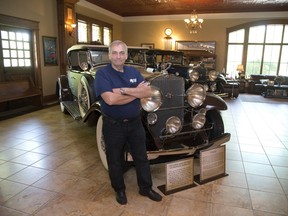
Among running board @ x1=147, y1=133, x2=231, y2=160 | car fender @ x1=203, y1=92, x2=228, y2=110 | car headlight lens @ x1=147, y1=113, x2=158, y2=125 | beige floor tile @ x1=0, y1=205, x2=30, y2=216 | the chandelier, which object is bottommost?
beige floor tile @ x1=0, y1=205, x2=30, y2=216

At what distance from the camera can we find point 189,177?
8.67 feet

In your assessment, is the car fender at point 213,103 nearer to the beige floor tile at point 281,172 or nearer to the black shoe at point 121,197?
the beige floor tile at point 281,172

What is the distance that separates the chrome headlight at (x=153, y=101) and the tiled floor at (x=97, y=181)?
3.08ft

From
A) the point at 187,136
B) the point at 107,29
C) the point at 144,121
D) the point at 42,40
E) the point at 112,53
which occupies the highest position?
the point at 107,29

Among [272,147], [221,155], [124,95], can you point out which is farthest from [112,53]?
[272,147]

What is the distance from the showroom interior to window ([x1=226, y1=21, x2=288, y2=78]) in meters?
0.05

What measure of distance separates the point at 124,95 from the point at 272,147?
3.12 meters

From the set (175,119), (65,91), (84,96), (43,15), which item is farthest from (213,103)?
(43,15)

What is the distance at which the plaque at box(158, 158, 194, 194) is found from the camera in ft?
8.17

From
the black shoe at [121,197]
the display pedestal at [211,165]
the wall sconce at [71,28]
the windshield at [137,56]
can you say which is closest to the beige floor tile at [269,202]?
the display pedestal at [211,165]

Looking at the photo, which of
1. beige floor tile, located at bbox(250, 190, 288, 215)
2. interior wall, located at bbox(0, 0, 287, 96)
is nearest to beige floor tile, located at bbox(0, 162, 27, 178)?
beige floor tile, located at bbox(250, 190, 288, 215)

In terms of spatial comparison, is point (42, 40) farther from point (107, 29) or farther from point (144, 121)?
point (144, 121)

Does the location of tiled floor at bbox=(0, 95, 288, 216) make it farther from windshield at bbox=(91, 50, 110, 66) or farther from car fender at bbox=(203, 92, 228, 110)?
windshield at bbox=(91, 50, 110, 66)

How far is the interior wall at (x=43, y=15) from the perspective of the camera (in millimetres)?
6086
